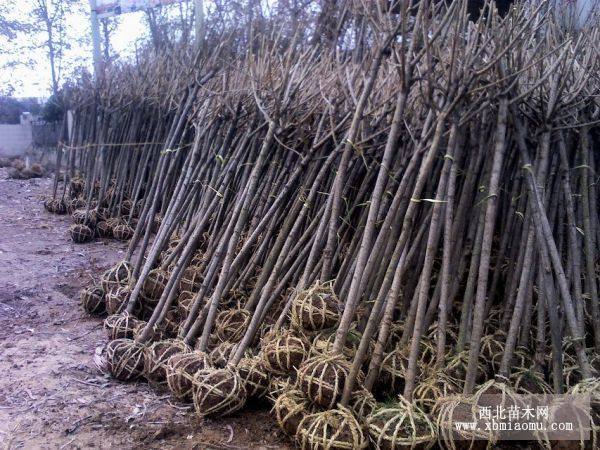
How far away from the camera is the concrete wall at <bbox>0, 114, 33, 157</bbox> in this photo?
17641mm

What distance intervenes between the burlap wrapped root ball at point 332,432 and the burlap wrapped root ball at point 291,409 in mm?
105

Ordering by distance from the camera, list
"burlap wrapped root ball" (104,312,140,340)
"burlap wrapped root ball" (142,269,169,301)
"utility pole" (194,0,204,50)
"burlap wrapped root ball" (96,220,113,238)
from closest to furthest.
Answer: "burlap wrapped root ball" (104,312,140,340)
"burlap wrapped root ball" (142,269,169,301)
"utility pole" (194,0,204,50)
"burlap wrapped root ball" (96,220,113,238)

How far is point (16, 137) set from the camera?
58.4ft

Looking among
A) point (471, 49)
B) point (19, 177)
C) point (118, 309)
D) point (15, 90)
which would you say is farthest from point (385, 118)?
point (15, 90)

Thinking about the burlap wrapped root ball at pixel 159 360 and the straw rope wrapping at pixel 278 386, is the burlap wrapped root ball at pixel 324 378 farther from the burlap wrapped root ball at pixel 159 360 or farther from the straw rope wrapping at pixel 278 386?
the burlap wrapped root ball at pixel 159 360

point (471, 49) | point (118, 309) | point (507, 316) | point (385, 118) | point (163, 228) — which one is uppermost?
point (471, 49)

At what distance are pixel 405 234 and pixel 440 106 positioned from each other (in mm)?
826

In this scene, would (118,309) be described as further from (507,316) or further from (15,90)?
(15,90)

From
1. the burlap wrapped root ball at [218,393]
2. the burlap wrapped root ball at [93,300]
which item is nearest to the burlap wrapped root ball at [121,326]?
the burlap wrapped root ball at [93,300]

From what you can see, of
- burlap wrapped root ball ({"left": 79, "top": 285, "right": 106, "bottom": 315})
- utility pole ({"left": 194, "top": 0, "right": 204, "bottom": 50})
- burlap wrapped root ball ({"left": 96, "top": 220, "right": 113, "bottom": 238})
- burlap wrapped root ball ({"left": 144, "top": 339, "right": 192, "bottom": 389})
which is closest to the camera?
burlap wrapped root ball ({"left": 144, "top": 339, "right": 192, "bottom": 389})

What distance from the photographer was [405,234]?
10.5 ft

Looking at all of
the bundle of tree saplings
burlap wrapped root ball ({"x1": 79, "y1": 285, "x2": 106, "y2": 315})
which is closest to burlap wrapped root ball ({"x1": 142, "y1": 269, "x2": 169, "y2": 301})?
the bundle of tree saplings

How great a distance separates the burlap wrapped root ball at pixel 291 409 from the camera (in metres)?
3.01

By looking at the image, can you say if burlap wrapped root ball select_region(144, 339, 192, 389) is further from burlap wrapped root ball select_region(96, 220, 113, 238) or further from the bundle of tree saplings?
burlap wrapped root ball select_region(96, 220, 113, 238)
